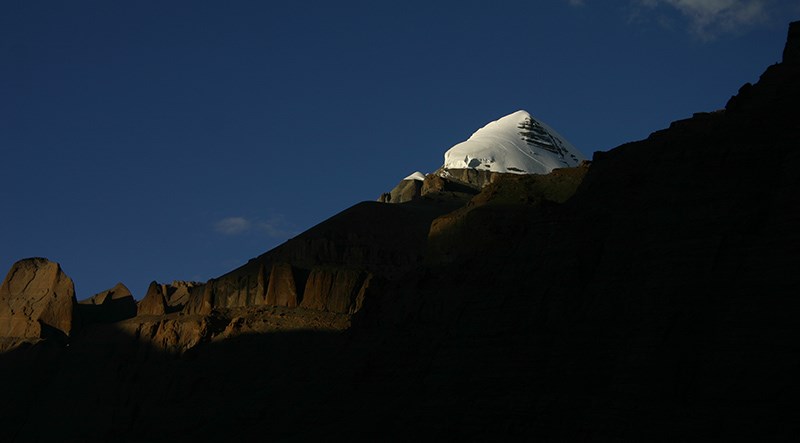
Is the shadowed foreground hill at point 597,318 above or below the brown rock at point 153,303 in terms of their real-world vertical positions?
below

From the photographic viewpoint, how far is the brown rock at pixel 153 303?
132 meters

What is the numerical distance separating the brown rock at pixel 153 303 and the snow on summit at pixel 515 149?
128ft

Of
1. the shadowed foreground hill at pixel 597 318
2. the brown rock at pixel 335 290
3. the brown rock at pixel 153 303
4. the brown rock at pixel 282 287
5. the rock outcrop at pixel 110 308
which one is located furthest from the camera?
the rock outcrop at pixel 110 308

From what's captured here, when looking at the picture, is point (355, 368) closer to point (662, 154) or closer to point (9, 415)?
point (662, 154)

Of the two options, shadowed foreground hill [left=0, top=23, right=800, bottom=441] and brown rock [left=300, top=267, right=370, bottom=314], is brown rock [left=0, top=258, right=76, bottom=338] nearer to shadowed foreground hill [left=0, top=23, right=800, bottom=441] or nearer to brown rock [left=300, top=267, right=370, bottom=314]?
brown rock [left=300, top=267, right=370, bottom=314]

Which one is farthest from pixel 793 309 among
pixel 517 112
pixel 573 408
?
pixel 517 112

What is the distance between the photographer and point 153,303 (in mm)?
132750

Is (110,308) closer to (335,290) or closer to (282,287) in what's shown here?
(282,287)

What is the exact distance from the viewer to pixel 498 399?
56.0 m

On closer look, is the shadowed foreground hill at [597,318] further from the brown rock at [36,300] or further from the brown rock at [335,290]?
the brown rock at [36,300]

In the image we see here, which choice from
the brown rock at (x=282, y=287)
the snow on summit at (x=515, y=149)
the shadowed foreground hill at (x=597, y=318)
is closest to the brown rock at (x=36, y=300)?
the brown rock at (x=282, y=287)

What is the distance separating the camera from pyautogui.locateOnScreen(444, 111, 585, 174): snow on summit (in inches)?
6078

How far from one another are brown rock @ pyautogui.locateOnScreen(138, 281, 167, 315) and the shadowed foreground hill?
36042mm

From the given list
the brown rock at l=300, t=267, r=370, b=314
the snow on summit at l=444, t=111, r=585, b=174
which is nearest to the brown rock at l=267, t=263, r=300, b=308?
the brown rock at l=300, t=267, r=370, b=314
